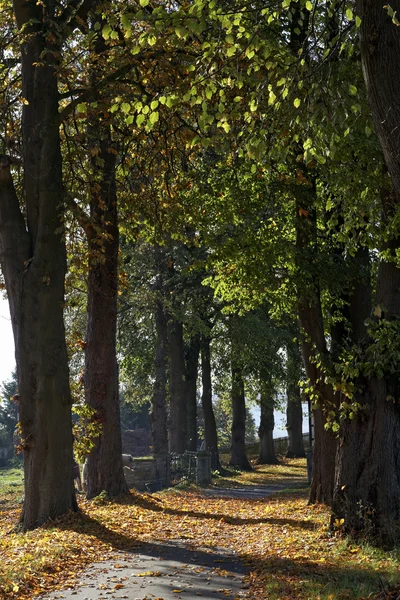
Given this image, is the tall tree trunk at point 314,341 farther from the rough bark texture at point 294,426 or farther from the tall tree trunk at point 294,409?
the rough bark texture at point 294,426

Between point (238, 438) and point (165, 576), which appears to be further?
point (238, 438)

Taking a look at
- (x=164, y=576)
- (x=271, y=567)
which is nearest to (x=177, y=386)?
(x=271, y=567)

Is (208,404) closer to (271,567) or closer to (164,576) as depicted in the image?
(271,567)

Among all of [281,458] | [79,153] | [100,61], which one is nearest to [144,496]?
[79,153]

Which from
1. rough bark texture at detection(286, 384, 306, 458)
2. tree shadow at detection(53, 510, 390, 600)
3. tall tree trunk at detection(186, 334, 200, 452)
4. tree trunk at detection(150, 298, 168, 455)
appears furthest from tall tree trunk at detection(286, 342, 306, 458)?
tree shadow at detection(53, 510, 390, 600)

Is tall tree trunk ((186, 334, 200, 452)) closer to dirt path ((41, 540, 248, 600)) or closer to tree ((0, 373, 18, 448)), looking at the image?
dirt path ((41, 540, 248, 600))

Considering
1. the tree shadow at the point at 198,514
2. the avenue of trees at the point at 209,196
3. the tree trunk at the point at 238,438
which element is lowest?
the tree shadow at the point at 198,514

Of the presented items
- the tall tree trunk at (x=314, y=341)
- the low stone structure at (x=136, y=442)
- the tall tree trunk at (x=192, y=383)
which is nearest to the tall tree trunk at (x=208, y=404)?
the tall tree trunk at (x=192, y=383)

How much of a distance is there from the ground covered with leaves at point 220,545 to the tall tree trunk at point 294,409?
1257cm

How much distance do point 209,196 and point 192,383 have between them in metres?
19.6

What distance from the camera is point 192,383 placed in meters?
34.9

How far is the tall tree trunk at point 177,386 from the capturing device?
3070cm

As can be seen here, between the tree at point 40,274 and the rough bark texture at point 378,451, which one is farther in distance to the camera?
the tree at point 40,274

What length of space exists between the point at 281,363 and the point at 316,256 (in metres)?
16.5
